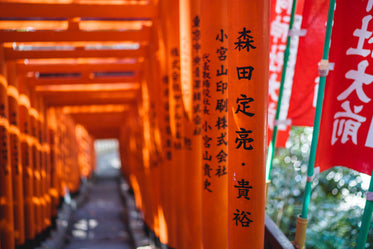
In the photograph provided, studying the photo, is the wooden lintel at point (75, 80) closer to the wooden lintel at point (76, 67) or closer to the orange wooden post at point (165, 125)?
the wooden lintel at point (76, 67)

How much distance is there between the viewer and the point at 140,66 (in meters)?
10.3

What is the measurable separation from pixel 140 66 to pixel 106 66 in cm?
99

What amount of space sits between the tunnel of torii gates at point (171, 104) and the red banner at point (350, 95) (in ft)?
2.93

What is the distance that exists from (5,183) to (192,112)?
14.1 feet

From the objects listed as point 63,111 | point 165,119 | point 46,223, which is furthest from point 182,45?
Answer: point 63,111

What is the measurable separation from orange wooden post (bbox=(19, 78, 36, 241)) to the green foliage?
5.44 meters

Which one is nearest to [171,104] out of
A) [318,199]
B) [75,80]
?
[318,199]

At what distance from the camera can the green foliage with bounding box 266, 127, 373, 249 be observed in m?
6.12

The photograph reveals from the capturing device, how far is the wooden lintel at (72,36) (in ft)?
23.8

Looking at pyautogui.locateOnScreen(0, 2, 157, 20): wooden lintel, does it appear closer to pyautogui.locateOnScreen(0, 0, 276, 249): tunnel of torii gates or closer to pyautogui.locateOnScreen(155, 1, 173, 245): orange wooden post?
pyautogui.locateOnScreen(0, 0, 276, 249): tunnel of torii gates

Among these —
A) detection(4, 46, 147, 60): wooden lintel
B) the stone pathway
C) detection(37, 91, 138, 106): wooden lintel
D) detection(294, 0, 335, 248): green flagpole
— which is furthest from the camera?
detection(37, 91, 138, 106): wooden lintel

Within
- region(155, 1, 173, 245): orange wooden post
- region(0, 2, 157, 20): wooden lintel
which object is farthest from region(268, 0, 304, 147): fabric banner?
region(0, 2, 157, 20): wooden lintel

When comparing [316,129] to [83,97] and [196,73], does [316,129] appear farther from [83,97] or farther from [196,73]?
[83,97]

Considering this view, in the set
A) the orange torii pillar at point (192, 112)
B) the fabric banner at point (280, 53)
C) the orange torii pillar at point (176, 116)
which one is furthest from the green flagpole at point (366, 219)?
the orange torii pillar at point (176, 116)
